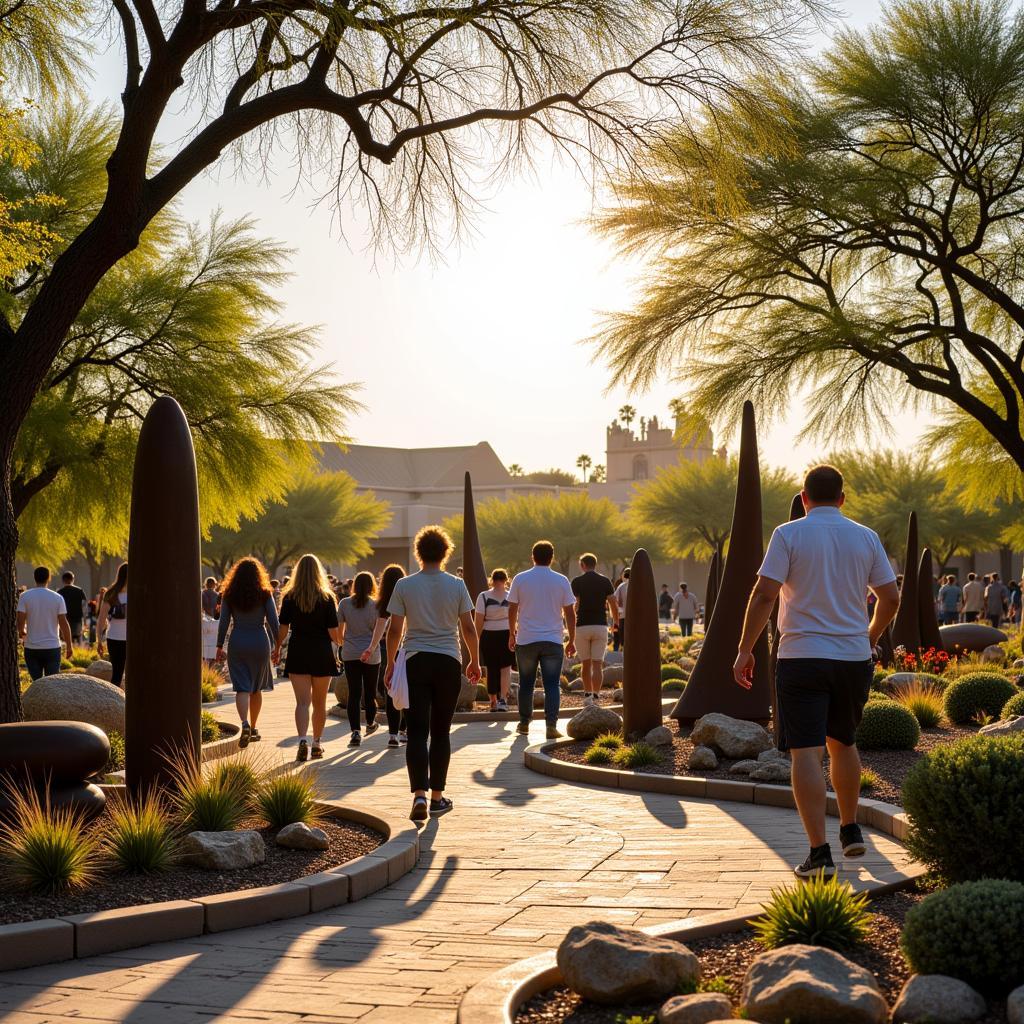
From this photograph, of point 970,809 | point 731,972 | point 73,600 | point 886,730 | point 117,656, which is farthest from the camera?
point 73,600

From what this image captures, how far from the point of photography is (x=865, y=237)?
66.9 feet

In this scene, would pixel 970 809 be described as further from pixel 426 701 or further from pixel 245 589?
pixel 245 589

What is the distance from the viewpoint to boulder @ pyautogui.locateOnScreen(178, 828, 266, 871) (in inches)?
256

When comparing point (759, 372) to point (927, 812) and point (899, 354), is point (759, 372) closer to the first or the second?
point (899, 354)

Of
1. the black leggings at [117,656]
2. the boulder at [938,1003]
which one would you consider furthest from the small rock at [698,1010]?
the black leggings at [117,656]

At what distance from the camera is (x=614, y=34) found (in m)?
10.2

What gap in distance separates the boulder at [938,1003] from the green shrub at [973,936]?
5.3 inches

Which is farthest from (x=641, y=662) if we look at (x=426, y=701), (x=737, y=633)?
(x=426, y=701)

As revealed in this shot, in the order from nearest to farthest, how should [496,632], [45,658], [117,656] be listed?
[496,632], [45,658], [117,656]

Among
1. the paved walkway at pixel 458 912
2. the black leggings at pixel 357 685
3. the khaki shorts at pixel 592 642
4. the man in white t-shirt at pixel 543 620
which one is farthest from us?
the khaki shorts at pixel 592 642

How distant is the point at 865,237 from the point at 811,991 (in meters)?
Result: 18.0

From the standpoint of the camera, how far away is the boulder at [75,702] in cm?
1176

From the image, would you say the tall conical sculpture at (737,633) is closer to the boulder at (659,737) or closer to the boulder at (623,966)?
the boulder at (659,737)

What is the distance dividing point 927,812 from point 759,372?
51.7 ft
